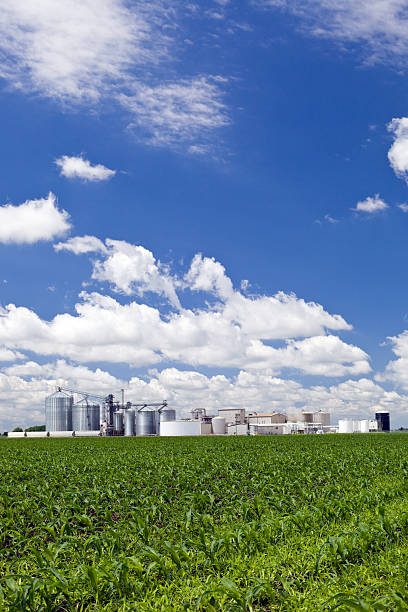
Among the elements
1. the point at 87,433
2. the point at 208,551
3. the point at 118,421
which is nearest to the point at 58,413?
the point at 87,433

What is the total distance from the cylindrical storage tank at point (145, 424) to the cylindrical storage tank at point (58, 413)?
52.0ft

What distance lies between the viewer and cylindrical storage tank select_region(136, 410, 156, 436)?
112613 mm

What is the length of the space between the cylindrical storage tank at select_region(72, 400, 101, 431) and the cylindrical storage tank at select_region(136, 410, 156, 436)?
9.85 metres

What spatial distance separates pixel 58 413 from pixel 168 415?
2431 centimetres

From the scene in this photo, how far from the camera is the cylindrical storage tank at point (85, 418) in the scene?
11562cm

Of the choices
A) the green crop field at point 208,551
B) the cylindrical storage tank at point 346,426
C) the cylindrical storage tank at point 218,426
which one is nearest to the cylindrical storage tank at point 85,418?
the cylindrical storage tank at point 218,426

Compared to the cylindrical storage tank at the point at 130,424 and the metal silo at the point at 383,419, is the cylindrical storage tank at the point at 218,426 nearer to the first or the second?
the cylindrical storage tank at the point at 130,424

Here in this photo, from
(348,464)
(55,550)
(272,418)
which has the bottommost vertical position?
(272,418)

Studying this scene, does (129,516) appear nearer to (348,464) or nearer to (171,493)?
(171,493)

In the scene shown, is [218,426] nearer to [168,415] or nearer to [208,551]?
[168,415]

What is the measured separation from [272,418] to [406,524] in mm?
130747

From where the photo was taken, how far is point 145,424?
113 metres

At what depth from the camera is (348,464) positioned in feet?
82.6

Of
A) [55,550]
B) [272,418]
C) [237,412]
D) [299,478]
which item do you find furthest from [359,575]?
[272,418]
